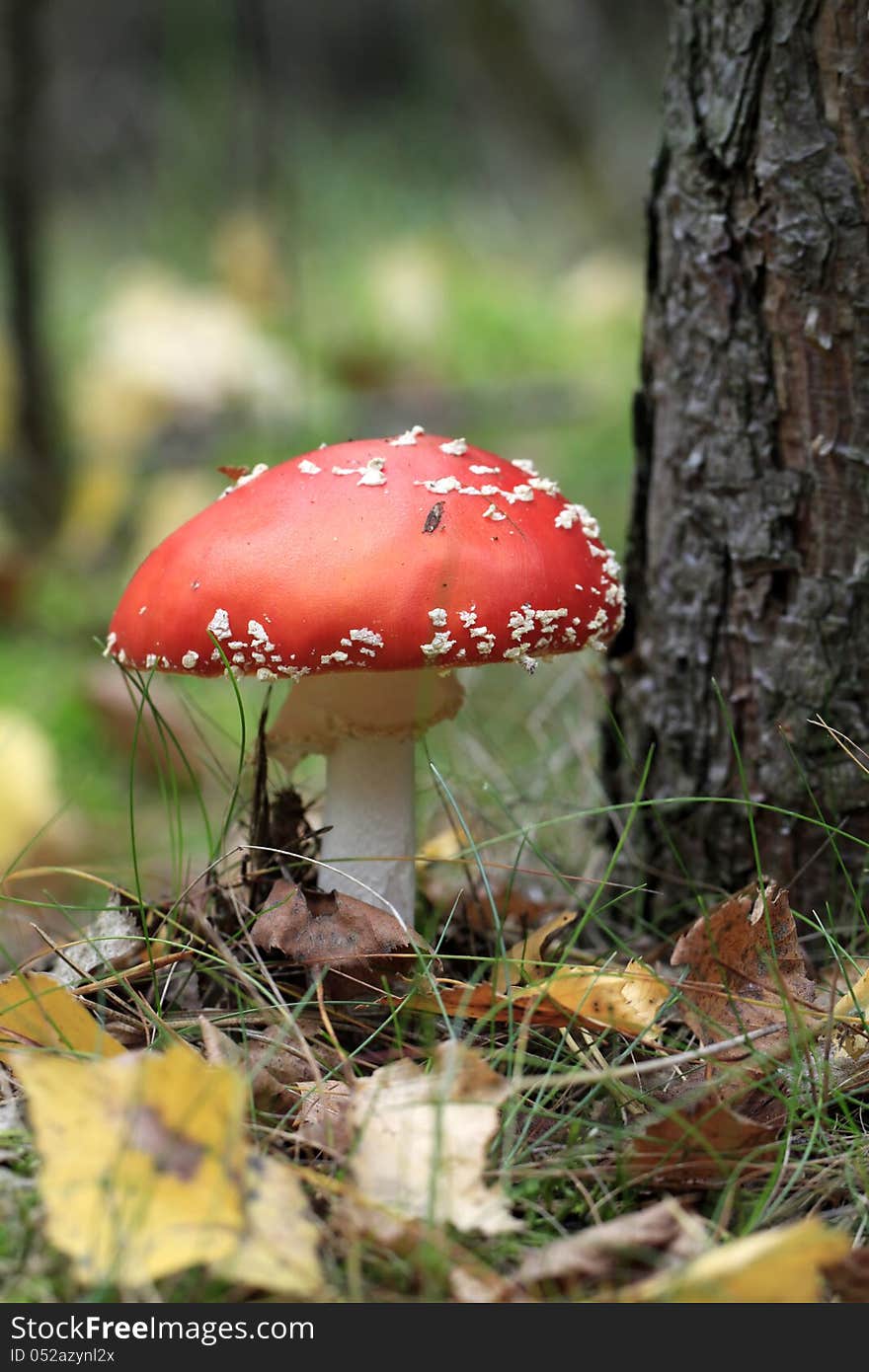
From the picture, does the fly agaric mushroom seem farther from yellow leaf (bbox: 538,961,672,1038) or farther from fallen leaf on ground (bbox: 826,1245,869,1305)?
fallen leaf on ground (bbox: 826,1245,869,1305)

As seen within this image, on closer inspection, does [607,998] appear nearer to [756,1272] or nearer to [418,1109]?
[418,1109]

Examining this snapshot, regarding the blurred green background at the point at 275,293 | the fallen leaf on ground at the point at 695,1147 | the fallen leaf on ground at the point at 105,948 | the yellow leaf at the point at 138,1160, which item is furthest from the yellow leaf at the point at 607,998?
the blurred green background at the point at 275,293

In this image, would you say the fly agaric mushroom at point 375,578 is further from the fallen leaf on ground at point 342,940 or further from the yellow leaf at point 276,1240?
the yellow leaf at point 276,1240

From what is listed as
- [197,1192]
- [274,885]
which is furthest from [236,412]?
[197,1192]

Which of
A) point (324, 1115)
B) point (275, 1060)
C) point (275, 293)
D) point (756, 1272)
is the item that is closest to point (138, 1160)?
point (324, 1115)

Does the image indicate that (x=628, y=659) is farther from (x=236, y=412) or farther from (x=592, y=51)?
(x=592, y=51)

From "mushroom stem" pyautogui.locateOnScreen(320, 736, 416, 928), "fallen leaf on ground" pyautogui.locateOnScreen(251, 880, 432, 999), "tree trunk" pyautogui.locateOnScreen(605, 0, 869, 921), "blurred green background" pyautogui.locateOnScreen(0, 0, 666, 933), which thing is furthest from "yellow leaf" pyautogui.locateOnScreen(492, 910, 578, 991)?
"blurred green background" pyautogui.locateOnScreen(0, 0, 666, 933)
